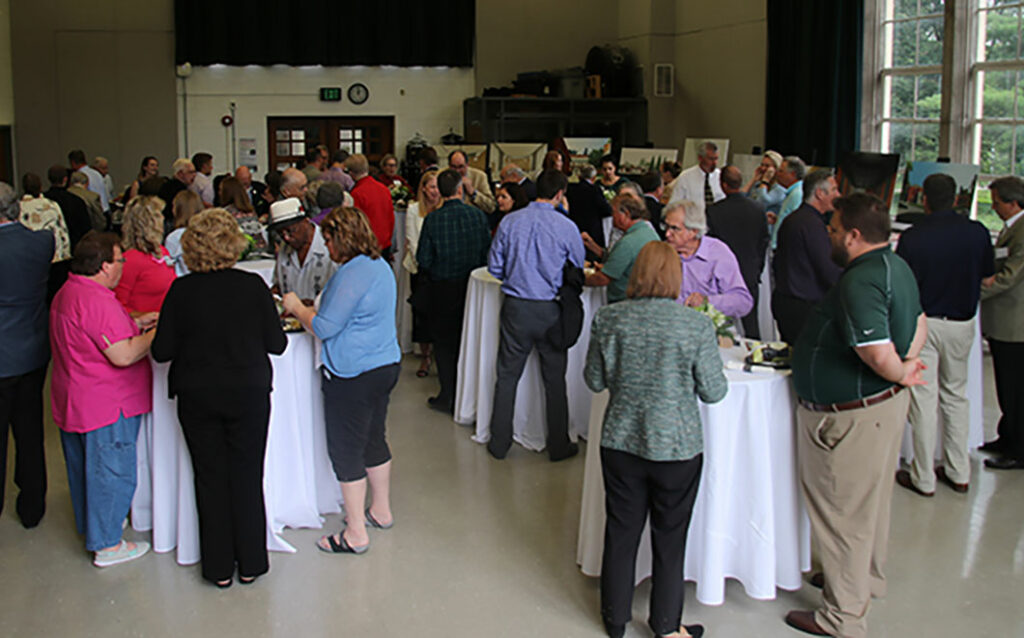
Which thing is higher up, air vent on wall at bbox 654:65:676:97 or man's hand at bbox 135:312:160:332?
air vent on wall at bbox 654:65:676:97

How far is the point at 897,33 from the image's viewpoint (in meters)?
9.77

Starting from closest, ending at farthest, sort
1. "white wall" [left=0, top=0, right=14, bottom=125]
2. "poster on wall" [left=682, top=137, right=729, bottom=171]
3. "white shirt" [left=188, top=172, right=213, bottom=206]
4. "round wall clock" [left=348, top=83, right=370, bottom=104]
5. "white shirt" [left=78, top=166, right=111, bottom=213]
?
"white shirt" [left=188, top=172, right=213, bottom=206] → "white shirt" [left=78, top=166, right=111, bottom=213] → "poster on wall" [left=682, top=137, right=729, bottom=171] → "white wall" [left=0, top=0, right=14, bottom=125] → "round wall clock" [left=348, top=83, right=370, bottom=104]

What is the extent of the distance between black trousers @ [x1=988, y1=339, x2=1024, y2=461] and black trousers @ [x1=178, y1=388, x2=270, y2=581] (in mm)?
3728

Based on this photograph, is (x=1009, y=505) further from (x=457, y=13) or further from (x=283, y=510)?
(x=457, y=13)

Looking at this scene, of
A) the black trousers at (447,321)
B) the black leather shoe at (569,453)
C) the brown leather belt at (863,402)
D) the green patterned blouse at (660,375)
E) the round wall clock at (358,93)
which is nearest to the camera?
the green patterned blouse at (660,375)

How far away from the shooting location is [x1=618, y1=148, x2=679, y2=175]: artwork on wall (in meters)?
11.4

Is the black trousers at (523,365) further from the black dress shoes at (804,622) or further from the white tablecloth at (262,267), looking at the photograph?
the black dress shoes at (804,622)

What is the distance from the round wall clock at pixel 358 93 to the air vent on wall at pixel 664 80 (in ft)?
14.1

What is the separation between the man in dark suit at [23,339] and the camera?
386 centimetres

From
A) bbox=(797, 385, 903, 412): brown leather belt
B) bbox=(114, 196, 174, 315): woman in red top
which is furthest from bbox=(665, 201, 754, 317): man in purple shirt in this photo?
bbox=(114, 196, 174, 315): woman in red top

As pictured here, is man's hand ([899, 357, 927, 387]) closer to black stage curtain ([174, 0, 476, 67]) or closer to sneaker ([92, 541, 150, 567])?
sneaker ([92, 541, 150, 567])

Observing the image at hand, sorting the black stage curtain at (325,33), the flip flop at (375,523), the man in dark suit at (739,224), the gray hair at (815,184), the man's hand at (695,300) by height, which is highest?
the black stage curtain at (325,33)

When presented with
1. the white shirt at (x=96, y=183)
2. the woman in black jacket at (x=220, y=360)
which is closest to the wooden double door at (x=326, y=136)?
the white shirt at (x=96, y=183)

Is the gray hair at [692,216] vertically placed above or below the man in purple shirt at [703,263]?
above
